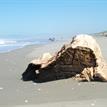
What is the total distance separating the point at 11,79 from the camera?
9.64 meters

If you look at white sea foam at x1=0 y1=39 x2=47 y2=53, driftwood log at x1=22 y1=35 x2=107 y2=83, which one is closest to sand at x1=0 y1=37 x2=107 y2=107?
driftwood log at x1=22 y1=35 x2=107 y2=83

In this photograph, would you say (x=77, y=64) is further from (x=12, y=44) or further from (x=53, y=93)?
(x=12, y=44)

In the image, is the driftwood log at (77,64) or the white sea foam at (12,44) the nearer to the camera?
the driftwood log at (77,64)

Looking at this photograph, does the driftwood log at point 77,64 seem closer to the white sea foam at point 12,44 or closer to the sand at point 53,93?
the sand at point 53,93

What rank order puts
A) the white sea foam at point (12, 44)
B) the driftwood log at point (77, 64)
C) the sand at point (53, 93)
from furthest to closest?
the white sea foam at point (12, 44), the driftwood log at point (77, 64), the sand at point (53, 93)

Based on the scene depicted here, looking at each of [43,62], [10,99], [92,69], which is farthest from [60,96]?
[43,62]

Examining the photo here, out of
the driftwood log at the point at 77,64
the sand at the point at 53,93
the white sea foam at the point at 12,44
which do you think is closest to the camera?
the sand at the point at 53,93

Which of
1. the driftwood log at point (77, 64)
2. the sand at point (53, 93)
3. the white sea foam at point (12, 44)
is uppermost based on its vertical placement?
the driftwood log at point (77, 64)

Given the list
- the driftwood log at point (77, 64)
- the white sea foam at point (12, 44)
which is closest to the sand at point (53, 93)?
the driftwood log at point (77, 64)

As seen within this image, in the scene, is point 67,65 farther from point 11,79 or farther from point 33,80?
point 11,79

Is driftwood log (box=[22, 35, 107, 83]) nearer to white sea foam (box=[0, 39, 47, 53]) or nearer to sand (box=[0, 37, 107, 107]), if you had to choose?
sand (box=[0, 37, 107, 107])

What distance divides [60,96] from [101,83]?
1.29 m

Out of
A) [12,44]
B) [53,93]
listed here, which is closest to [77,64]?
[53,93]

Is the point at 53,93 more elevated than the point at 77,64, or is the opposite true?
the point at 77,64
